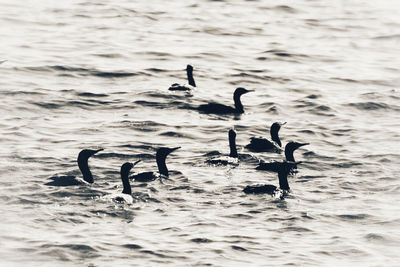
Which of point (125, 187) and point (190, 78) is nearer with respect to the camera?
point (125, 187)

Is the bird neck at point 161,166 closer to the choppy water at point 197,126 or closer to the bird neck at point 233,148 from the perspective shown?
the choppy water at point 197,126

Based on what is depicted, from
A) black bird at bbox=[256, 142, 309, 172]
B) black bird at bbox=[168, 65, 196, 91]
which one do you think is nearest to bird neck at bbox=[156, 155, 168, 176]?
black bird at bbox=[256, 142, 309, 172]

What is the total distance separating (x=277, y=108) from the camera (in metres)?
27.3

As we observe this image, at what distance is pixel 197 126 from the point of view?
83.1ft

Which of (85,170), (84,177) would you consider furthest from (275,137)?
(84,177)

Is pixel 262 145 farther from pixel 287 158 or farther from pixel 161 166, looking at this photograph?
pixel 161 166

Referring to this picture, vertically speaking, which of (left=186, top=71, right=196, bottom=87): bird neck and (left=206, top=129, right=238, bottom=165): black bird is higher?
(left=186, top=71, right=196, bottom=87): bird neck

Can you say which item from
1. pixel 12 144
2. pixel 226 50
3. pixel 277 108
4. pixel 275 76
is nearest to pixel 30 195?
pixel 12 144

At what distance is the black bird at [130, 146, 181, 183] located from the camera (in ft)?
68.0

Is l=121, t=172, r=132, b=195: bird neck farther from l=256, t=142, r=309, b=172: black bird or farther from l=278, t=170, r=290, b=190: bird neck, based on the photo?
l=256, t=142, r=309, b=172: black bird

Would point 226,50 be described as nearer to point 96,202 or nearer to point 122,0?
point 122,0

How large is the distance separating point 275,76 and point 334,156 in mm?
8053

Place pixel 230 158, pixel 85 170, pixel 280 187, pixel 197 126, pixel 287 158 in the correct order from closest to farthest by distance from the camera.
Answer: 1. pixel 280 187
2. pixel 85 170
3. pixel 230 158
4. pixel 287 158
5. pixel 197 126

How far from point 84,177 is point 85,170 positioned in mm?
179
